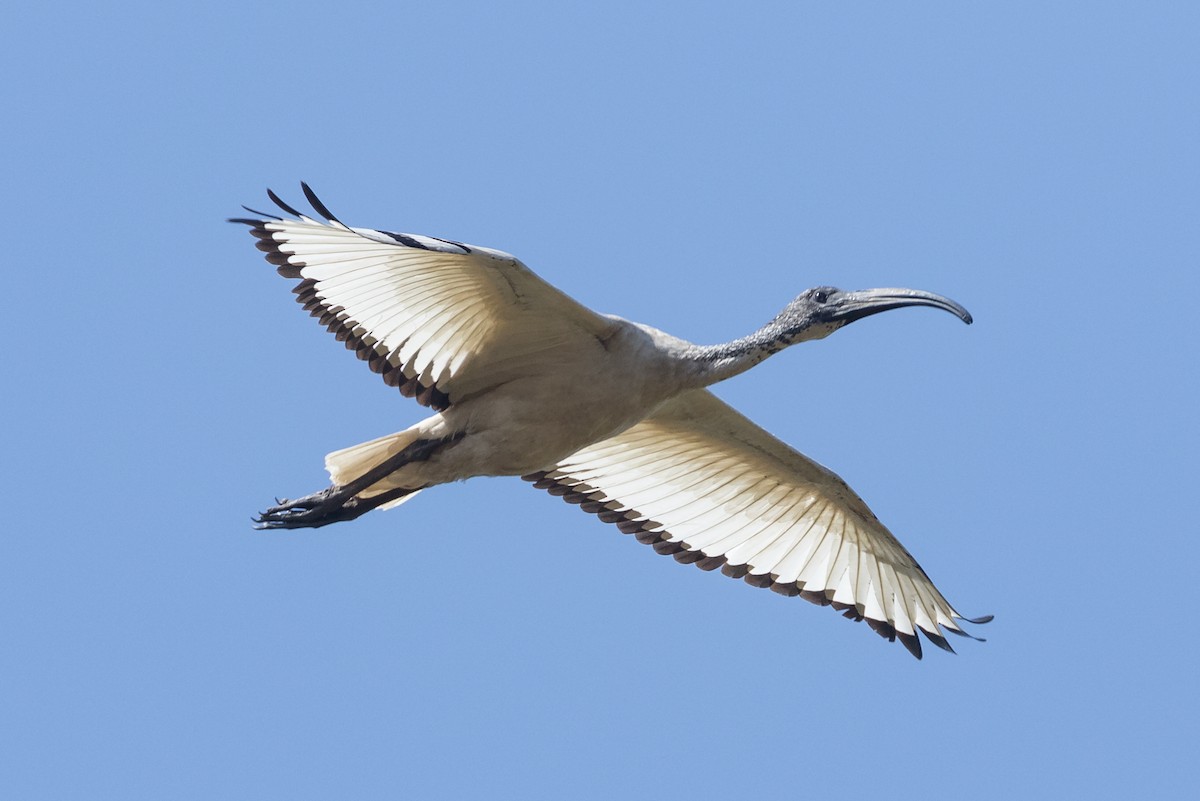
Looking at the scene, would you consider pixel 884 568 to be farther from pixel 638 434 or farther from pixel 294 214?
pixel 294 214

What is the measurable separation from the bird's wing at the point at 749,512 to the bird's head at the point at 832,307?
122cm

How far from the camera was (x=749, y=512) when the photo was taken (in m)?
13.0

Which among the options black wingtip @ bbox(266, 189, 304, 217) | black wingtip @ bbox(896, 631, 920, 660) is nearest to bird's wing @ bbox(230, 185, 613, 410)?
black wingtip @ bbox(266, 189, 304, 217)

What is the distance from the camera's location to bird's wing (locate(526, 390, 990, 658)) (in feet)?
41.3

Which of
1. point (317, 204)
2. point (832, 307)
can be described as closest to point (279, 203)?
point (317, 204)

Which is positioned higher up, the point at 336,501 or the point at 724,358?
the point at 724,358

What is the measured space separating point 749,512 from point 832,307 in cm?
217

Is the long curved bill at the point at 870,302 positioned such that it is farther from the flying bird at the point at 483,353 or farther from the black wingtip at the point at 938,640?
the black wingtip at the point at 938,640

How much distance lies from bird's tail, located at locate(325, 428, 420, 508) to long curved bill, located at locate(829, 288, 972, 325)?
2.73 metres

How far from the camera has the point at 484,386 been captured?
11.6 m

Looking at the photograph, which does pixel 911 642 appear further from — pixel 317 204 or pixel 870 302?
pixel 317 204

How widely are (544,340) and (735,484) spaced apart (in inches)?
89.9

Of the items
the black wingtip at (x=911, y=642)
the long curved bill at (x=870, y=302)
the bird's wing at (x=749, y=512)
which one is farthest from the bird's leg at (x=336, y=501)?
the black wingtip at (x=911, y=642)

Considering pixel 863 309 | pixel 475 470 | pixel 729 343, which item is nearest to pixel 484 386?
pixel 475 470
